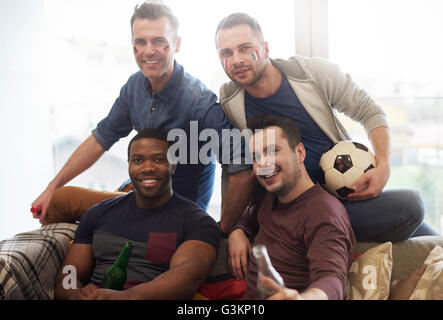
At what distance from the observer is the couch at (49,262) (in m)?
1.38

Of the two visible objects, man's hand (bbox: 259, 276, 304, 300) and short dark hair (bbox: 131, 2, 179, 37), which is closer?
man's hand (bbox: 259, 276, 304, 300)

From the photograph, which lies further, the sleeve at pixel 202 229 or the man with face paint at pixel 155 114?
the man with face paint at pixel 155 114

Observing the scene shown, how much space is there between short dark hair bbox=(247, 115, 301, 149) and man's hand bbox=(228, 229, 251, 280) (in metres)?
0.35

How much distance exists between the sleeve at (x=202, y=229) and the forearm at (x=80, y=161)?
53cm

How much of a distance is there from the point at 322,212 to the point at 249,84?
555mm

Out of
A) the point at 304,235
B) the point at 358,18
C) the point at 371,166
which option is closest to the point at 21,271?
the point at 304,235

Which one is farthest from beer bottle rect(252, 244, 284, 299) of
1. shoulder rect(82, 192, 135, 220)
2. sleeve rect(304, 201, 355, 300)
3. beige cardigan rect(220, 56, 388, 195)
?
shoulder rect(82, 192, 135, 220)

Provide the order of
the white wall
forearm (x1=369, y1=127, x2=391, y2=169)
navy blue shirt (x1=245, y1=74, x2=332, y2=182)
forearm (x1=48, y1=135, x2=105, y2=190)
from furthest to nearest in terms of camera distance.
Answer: the white wall, forearm (x1=48, y1=135, x2=105, y2=190), navy blue shirt (x1=245, y1=74, x2=332, y2=182), forearm (x1=369, y1=127, x2=391, y2=169)

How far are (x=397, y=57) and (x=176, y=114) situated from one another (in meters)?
1.24

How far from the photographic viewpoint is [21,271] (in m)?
1.44

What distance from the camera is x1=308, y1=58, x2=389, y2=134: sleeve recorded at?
1.58m

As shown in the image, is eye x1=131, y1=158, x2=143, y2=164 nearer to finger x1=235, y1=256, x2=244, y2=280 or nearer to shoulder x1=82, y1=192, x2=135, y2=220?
shoulder x1=82, y1=192, x2=135, y2=220

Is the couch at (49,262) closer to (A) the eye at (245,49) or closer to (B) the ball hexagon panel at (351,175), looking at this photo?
(B) the ball hexagon panel at (351,175)

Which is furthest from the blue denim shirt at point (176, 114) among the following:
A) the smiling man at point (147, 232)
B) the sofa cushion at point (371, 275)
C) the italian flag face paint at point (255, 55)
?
the sofa cushion at point (371, 275)
